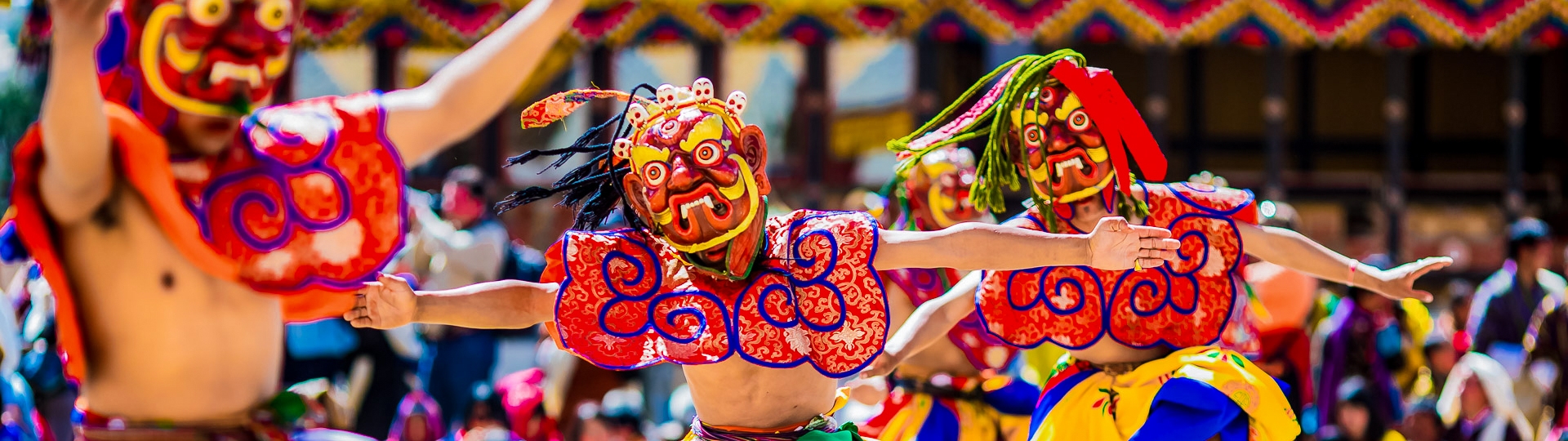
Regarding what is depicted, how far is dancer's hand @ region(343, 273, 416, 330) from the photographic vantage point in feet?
10.3

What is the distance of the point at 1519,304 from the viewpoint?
6.96m

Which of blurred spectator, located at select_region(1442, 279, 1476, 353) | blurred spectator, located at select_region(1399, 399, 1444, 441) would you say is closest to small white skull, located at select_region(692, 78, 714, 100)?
blurred spectator, located at select_region(1399, 399, 1444, 441)

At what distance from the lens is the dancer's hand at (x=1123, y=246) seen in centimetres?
312

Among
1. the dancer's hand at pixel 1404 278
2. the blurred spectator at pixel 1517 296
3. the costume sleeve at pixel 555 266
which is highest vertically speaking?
the costume sleeve at pixel 555 266

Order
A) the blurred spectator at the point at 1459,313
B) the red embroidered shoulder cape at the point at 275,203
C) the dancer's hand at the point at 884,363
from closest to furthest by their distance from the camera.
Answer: the red embroidered shoulder cape at the point at 275,203
the dancer's hand at the point at 884,363
the blurred spectator at the point at 1459,313

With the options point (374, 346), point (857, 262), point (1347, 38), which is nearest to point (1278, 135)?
point (1347, 38)

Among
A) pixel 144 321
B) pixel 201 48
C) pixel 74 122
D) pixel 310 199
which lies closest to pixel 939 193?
pixel 310 199

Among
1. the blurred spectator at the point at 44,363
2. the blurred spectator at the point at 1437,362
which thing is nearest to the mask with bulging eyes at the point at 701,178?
the blurred spectator at the point at 44,363

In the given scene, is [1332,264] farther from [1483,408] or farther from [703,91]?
[1483,408]

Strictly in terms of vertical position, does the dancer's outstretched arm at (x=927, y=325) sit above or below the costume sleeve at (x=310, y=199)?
below

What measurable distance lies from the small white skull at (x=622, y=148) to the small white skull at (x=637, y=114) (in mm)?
44

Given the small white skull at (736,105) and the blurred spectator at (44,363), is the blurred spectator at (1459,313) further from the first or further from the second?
the blurred spectator at (44,363)

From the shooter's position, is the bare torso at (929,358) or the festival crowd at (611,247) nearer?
the festival crowd at (611,247)

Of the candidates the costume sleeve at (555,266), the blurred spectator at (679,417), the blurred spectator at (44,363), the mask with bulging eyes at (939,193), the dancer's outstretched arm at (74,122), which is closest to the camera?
the dancer's outstretched arm at (74,122)
